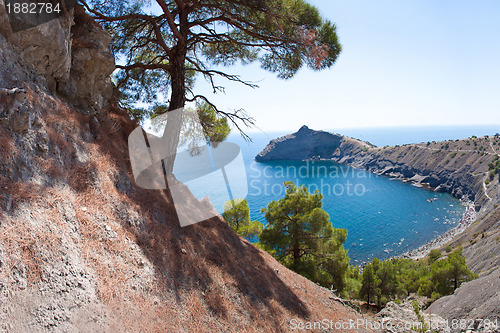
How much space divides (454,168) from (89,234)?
321ft

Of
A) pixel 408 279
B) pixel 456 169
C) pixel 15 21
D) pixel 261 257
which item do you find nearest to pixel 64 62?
pixel 15 21

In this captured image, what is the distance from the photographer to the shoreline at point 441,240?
38.1 meters

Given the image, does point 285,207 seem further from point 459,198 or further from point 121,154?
point 459,198

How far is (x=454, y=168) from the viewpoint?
76.6 metres

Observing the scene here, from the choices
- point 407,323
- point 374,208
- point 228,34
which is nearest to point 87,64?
point 228,34

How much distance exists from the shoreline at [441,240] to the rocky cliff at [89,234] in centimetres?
3912

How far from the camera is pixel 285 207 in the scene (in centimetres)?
1408

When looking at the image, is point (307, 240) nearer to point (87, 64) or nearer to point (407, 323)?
point (407, 323)

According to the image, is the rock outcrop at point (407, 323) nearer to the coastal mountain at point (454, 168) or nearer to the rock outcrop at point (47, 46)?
the coastal mountain at point (454, 168)

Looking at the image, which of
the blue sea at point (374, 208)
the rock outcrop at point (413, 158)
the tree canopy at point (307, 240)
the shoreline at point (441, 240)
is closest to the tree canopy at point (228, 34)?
the tree canopy at point (307, 240)

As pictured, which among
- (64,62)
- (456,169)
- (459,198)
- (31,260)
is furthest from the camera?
(456,169)

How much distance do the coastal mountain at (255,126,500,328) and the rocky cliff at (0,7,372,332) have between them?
25.5 feet

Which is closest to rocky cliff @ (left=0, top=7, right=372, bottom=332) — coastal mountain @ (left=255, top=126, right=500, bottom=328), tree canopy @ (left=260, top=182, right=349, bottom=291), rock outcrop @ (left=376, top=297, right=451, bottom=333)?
rock outcrop @ (left=376, top=297, right=451, bottom=333)

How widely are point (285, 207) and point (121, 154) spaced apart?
984 cm
